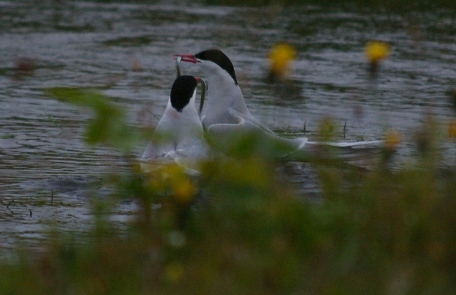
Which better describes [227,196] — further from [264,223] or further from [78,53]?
[78,53]

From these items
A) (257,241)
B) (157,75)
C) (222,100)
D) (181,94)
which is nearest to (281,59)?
(257,241)

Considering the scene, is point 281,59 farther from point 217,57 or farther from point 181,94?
point 217,57

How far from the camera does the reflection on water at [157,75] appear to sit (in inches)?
277

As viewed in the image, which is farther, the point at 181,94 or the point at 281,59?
the point at 181,94

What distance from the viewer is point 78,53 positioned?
13.0 metres

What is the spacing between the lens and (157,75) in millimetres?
11945

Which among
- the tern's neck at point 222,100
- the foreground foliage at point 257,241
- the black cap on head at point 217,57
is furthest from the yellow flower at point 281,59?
the black cap on head at point 217,57

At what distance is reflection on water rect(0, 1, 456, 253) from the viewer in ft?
23.1

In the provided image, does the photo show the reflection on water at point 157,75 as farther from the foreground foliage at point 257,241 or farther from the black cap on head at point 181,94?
the foreground foliage at point 257,241

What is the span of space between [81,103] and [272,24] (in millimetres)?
11481

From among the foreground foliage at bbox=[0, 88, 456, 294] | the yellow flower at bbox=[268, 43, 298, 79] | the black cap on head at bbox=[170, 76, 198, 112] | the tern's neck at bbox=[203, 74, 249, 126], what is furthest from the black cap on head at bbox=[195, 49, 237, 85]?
the foreground foliage at bbox=[0, 88, 456, 294]

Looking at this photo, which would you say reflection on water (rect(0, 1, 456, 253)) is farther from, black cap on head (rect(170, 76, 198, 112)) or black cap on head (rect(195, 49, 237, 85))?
black cap on head (rect(195, 49, 237, 85))

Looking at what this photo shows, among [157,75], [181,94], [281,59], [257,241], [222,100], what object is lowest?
[157,75]

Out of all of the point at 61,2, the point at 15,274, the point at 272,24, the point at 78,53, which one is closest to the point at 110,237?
the point at 15,274
